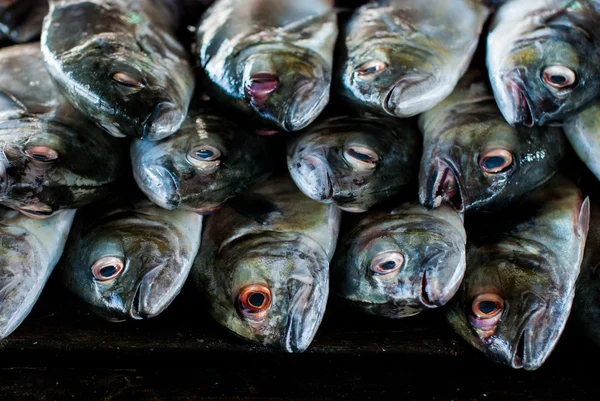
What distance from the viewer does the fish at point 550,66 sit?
6.63 feet

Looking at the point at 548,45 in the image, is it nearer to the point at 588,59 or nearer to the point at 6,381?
the point at 588,59

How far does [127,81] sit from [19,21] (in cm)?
91

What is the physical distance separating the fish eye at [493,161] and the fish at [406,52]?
277mm

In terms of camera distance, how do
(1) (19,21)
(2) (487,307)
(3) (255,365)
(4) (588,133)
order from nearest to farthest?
1. (2) (487,307)
2. (4) (588,133)
3. (3) (255,365)
4. (1) (19,21)

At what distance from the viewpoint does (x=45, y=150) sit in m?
1.99

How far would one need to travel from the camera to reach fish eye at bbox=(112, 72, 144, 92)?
6.58ft

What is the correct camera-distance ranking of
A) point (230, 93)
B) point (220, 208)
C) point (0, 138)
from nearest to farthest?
point (0, 138)
point (230, 93)
point (220, 208)

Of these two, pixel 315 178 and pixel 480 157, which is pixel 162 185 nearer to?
pixel 315 178

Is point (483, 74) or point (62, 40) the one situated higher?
point (62, 40)

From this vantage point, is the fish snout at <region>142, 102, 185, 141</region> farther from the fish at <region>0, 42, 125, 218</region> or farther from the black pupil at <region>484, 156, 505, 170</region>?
the black pupil at <region>484, 156, 505, 170</region>

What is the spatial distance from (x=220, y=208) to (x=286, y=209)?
0.87 feet

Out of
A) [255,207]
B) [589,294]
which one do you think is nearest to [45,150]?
[255,207]

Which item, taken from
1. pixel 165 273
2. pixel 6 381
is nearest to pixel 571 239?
pixel 165 273

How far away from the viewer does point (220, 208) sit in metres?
2.28
